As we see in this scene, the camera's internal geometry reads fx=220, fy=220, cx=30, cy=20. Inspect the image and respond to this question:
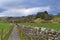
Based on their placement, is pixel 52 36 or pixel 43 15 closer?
pixel 52 36

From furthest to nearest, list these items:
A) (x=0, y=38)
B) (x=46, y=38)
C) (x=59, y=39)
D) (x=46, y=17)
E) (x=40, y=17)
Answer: (x=40, y=17)
(x=46, y=17)
(x=0, y=38)
(x=46, y=38)
(x=59, y=39)

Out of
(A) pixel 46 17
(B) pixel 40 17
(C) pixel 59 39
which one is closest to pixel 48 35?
(C) pixel 59 39

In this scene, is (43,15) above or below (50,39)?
below

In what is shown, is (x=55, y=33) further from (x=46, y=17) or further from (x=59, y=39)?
(x=46, y=17)

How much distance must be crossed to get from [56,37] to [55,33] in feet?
2.27

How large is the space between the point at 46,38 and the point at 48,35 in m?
0.37

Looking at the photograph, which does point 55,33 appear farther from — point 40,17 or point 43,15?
point 40,17

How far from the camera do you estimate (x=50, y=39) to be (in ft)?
37.1

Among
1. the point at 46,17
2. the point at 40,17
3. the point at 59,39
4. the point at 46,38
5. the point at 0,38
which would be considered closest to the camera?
the point at 59,39

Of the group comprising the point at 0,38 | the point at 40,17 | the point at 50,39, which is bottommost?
the point at 40,17

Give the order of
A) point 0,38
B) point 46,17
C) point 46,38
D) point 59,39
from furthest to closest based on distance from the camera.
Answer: point 46,17
point 0,38
point 46,38
point 59,39

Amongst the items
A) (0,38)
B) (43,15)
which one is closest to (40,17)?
(43,15)

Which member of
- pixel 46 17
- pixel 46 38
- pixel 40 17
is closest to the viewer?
pixel 46 38

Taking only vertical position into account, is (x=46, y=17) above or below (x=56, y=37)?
below
